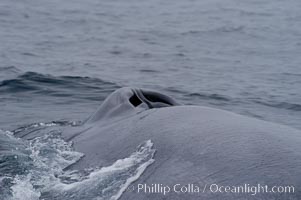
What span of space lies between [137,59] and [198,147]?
528 inches

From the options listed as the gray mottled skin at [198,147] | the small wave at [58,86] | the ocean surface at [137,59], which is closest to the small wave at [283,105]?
the ocean surface at [137,59]

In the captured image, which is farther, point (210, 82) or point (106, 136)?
point (210, 82)

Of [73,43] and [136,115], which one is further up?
[136,115]

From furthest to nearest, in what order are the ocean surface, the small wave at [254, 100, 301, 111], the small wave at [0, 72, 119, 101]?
the small wave at [254, 100, 301, 111] < the small wave at [0, 72, 119, 101] < the ocean surface

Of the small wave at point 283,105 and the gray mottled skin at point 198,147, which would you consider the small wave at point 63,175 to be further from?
the small wave at point 283,105

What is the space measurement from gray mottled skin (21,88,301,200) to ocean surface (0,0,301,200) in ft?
0.92

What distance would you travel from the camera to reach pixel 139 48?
19.5 meters

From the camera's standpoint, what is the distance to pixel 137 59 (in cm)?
1764

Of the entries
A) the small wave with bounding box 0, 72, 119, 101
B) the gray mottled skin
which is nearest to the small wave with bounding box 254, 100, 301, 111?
the small wave with bounding box 0, 72, 119, 101

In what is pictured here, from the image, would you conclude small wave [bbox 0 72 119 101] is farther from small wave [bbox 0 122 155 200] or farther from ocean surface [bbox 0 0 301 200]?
small wave [bbox 0 122 155 200]

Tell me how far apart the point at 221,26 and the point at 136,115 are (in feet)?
65.4

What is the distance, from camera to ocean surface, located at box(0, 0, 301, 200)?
11758mm

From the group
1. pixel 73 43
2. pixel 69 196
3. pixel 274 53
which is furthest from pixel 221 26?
pixel 69 196

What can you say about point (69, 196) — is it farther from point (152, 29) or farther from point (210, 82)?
point (152, 29)
